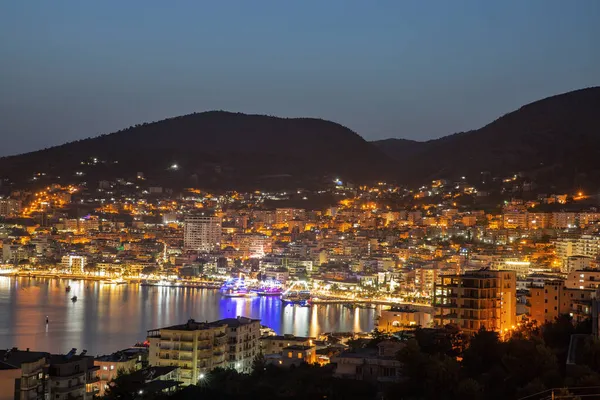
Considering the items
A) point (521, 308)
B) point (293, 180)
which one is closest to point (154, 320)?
point (521, 308)

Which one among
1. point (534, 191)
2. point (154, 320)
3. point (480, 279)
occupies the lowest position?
point (154, 320)

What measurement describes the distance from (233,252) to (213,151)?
51.2 ft

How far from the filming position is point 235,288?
921 inches

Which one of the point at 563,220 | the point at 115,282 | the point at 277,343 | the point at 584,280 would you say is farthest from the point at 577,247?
the point at 115,282

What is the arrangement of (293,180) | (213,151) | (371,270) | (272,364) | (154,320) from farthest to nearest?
(213,151) → (293,180) → (371,270) → (154,320) → (272,364)

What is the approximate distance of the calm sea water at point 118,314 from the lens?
13.3 metres

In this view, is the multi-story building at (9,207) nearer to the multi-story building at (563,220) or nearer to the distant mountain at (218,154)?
the distant mountain at (218,154)

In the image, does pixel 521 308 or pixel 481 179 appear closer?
pixel 521 308

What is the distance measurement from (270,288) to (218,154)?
21617 mm

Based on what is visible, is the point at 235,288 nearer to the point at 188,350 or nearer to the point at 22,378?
the point at 188,350

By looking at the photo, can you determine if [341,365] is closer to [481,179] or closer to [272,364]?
[272,364]

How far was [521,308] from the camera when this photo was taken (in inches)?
372

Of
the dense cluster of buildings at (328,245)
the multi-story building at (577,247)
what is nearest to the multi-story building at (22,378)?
the dense cluster of buildings at (328,245)

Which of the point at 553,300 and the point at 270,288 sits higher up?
the point at 553,300
